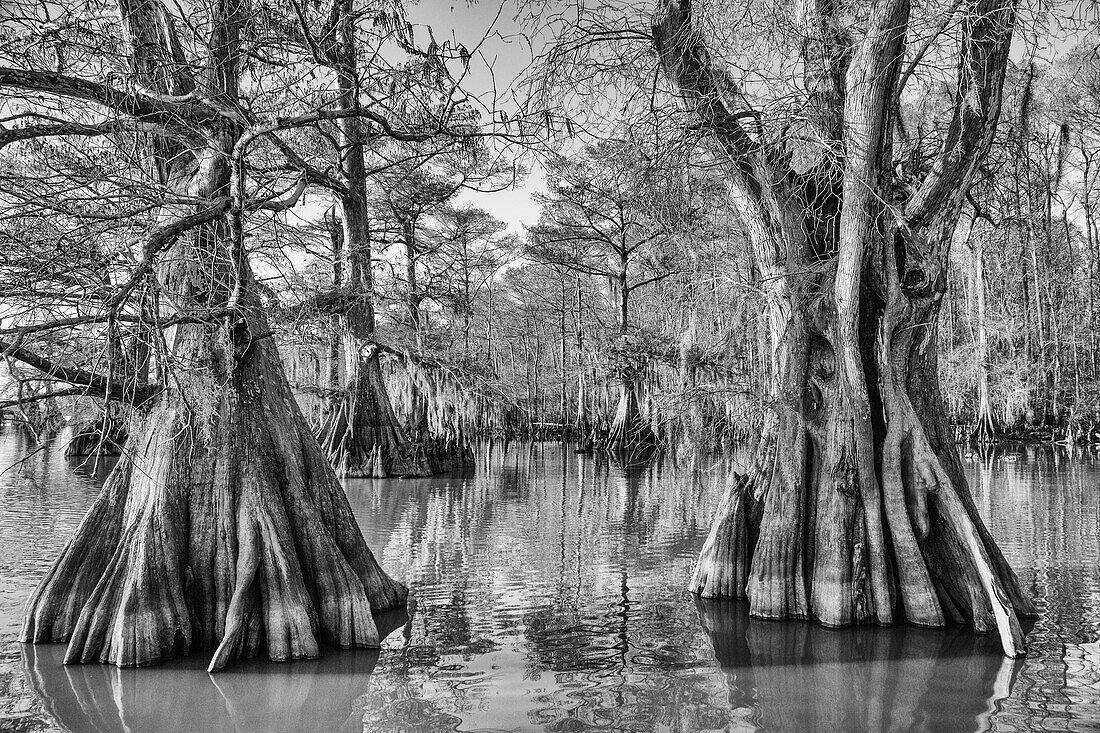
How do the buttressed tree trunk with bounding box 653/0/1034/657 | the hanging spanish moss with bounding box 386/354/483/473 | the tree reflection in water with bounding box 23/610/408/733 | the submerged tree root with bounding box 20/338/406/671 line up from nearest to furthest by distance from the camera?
the tree reflection in water with bounding box 23/610/408/733
the submerged tree root with bounding box 20/338/406/671
the buttressed tree trunk with bounding box 653/0/1034/657
the hanging spanish moss with bounding box 386/354/483/473

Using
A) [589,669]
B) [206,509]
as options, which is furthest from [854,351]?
[206,509]

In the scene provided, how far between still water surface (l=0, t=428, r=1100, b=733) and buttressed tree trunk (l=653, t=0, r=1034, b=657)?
1.27 feet

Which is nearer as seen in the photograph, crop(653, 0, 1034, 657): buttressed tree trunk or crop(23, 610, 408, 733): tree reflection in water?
crop(23, 610, 408, 733): tree reflection in water

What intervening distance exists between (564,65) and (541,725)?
4770 millimetres

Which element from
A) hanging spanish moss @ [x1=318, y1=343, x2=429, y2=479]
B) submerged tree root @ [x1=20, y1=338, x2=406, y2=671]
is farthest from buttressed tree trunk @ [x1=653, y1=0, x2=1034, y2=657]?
hanging spanish moss @ [x1=318, y1=343, x2=429, y2=479]

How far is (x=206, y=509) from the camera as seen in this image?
5.49m

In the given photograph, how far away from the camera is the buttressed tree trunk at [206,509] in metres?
5.02

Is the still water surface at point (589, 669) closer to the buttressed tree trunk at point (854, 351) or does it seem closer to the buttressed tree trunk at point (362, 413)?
the buttressed tree trunk at point (854, 351)

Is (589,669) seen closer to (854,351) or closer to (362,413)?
(854,351)

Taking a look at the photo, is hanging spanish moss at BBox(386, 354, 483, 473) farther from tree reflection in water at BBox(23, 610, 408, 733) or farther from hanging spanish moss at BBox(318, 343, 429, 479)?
tree reflection in water at BBox(23, 610, 408, 733)

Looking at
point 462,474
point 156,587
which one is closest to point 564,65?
point 156,587

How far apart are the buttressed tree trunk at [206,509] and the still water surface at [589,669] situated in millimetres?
225

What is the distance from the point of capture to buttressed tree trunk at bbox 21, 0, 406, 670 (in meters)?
5.02

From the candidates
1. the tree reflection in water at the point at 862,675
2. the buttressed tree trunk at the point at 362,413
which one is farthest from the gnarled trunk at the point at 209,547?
the buttressed tree trunk at the point at 362,413
